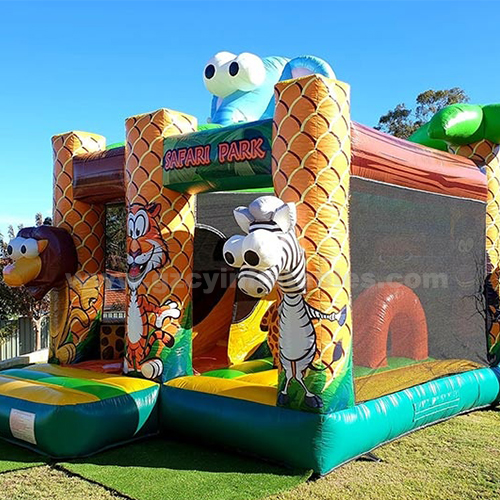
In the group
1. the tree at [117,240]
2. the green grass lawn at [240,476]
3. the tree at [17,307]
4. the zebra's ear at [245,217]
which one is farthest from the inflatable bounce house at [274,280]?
the tree at [17,307]

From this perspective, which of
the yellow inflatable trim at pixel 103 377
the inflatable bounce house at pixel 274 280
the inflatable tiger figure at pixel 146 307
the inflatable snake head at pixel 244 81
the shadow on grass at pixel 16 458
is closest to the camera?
the inflatable bounce house at pixel 274 280

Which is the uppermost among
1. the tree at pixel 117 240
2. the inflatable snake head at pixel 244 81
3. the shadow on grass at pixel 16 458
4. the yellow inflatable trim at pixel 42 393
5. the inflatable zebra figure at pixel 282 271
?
the inflatable snake head at pixel 244 81

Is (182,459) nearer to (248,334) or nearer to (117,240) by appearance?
(248,334)

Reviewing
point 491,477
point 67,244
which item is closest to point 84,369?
point 67,244

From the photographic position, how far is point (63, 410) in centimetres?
374

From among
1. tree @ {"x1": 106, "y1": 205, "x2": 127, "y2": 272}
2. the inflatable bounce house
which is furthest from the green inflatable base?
tree @ {"x1": 106, "y1": 205, "x2": 127, "y2": 272}

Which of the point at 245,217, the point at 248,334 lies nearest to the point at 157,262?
the point at 245,217

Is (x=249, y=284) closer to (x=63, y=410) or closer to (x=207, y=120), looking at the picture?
(x=63, y=410)

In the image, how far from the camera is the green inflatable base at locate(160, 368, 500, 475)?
3.44m

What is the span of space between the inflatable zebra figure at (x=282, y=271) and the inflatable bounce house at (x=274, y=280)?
0.01 metres

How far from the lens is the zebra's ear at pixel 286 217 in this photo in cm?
328

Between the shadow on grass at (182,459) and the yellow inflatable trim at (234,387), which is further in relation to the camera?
the yellow inflatable trim at (234,387)

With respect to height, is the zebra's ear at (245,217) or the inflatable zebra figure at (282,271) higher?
the zebra's ear at (245,217)

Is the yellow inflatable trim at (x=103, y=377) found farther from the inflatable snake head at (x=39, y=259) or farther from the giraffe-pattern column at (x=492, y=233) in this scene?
the giraffe-pattern column at (x=492, y=233)
